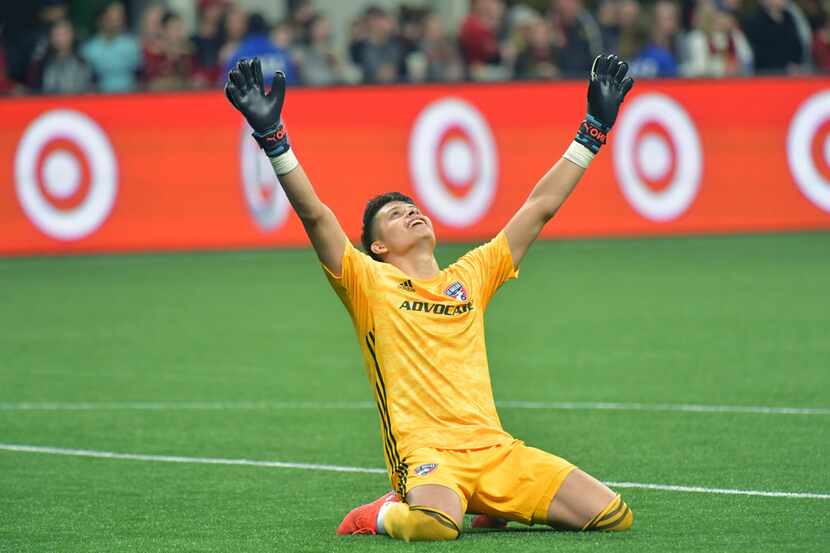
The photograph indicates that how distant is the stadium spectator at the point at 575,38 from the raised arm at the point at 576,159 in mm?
15526

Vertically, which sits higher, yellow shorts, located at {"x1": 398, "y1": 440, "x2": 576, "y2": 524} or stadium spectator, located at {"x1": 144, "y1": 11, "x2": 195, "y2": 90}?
yellow shorts, located at {"x1": 398, "y1": 440, "x2": 576, "y2": 524}

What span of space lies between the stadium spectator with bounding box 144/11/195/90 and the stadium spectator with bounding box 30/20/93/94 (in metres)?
1.01

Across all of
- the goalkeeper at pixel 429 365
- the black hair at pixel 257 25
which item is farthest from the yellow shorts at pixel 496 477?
the black hair at pixel 257 25

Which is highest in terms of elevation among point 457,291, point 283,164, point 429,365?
point 283,164

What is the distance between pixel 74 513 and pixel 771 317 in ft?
29.2

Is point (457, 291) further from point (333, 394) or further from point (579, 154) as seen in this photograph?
point (333, 394)

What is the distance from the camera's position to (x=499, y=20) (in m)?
27.6

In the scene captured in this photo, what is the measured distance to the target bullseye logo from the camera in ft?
70.0

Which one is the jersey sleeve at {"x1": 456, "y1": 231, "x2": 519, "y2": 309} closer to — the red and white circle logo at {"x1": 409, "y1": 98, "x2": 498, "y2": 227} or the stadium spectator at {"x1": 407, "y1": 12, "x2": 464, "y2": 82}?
the red and white circle logo at {"x1": 409, "y1": 98, "x2": 498, "y2": 227}

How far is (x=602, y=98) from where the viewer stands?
8.22 meters

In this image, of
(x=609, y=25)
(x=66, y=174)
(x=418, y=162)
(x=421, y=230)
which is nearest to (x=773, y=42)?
(x=609, y=25)

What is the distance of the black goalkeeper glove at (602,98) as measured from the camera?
8.23 metres

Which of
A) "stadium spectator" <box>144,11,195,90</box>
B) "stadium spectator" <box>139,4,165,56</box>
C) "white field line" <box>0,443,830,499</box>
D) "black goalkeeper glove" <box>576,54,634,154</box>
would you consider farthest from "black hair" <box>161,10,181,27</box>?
"black goalkeeper glove" <box>576,54,634,154</box>

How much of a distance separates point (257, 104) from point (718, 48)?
1776 centimetres
